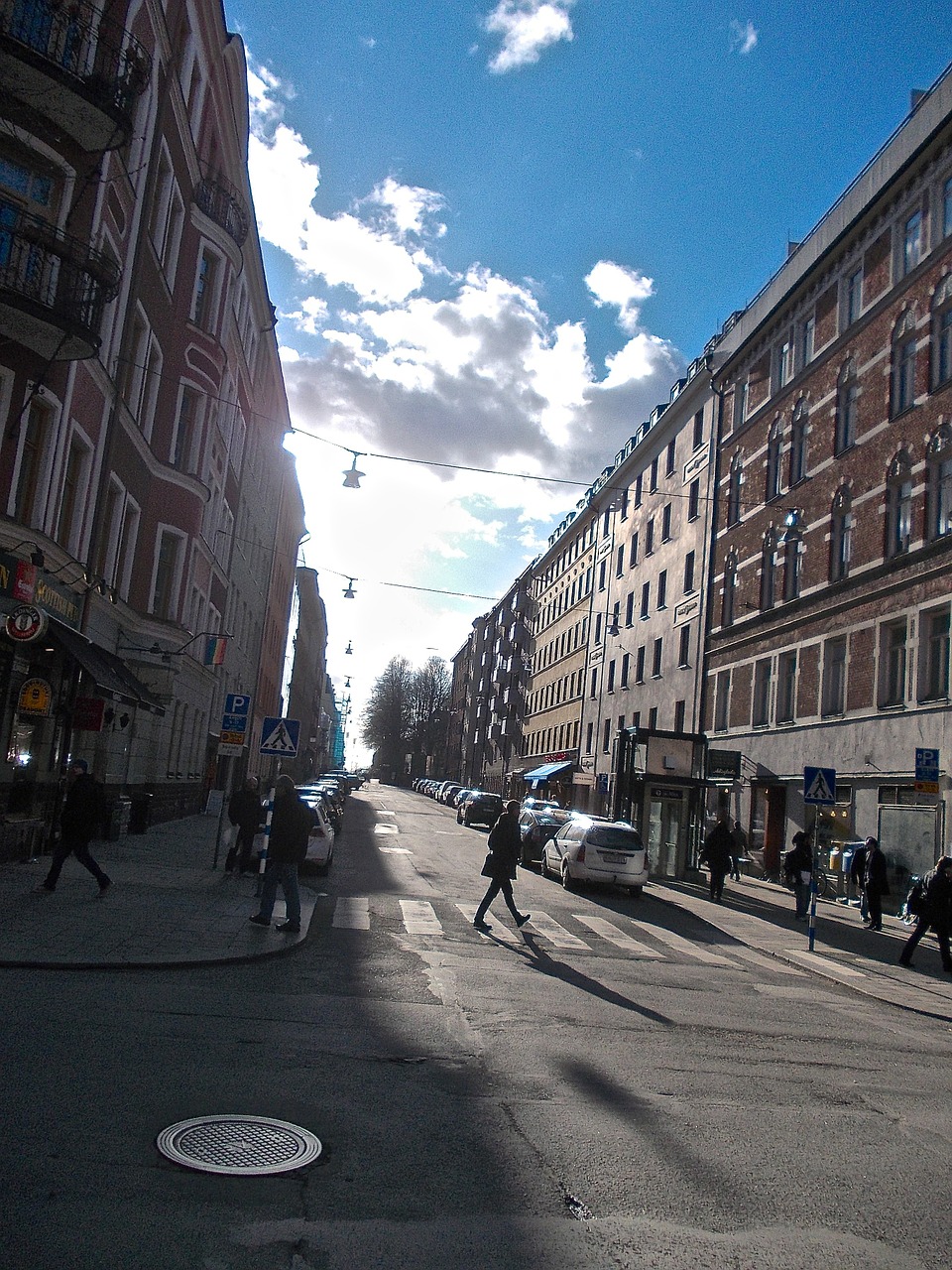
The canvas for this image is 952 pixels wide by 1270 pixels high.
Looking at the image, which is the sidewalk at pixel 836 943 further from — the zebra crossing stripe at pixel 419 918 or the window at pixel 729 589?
the window at pixel 729 589

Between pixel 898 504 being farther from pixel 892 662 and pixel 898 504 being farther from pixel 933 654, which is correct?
pixel 933 654

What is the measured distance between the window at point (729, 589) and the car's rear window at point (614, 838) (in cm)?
1517

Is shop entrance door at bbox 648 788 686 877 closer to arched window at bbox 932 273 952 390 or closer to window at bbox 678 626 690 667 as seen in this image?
arched window at bbox 932 273 952 390

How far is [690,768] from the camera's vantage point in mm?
29406

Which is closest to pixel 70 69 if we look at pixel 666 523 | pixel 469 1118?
pixel 469 1118

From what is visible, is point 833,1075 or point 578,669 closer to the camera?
point 833,1075

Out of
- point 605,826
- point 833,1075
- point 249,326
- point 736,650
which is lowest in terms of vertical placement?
point 833,1075

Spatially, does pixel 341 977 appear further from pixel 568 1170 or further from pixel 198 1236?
pixel 198 1236

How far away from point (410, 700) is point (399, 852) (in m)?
103

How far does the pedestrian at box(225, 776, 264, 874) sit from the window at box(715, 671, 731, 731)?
71.0 feet

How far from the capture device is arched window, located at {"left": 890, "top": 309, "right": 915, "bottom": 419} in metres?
26.1

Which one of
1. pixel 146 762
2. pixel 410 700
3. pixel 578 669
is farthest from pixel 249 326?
pixel 410 700

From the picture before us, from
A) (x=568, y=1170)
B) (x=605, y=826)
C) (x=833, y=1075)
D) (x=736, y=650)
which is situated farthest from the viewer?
(x=736, y=650)

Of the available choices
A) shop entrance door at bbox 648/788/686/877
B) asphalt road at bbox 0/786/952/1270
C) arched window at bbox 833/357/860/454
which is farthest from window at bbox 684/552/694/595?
asphalt road at bbox 0/786/952/1270
